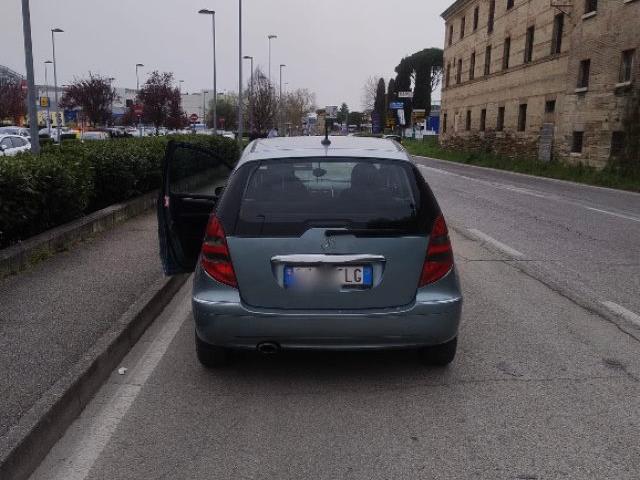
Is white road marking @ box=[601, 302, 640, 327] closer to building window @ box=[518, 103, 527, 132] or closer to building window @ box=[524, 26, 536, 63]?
building window @ box=[518, 103, 527, 132]

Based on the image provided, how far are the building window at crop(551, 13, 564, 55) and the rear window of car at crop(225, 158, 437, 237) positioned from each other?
30.8m

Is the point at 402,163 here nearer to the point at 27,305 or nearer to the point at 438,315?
the point at 438,315

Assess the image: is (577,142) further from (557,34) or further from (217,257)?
(217,257)

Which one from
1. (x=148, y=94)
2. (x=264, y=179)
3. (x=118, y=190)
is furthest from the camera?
(x=148, y=94)

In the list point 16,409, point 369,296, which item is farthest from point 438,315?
point 16,409

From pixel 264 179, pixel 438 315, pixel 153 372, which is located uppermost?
pixel 264 179

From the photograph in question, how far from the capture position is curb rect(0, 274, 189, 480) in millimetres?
3160

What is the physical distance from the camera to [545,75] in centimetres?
3303

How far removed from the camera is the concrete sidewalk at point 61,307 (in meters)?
4.09

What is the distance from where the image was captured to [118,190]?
1175 cm

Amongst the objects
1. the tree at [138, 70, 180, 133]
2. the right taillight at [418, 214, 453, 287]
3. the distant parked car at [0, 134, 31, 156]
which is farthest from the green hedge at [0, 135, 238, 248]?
the tree at [138, 70, 180, 133]

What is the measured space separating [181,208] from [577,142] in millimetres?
27100

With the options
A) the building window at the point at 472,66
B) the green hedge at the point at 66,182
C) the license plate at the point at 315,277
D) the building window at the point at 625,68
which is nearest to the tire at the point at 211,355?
the license plate at the point at 315,277

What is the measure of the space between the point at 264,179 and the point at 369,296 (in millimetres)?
1068
